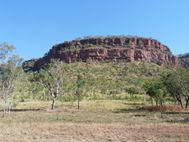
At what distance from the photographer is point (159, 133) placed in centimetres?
3466

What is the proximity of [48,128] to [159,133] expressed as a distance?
38.3 ft

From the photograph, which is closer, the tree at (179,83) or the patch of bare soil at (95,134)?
the patch of bare soil at (95,134)

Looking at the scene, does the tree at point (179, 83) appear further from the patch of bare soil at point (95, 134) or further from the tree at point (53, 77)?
the patch of bare soil at point (95, 134)

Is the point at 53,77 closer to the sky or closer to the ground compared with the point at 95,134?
closer to the sky

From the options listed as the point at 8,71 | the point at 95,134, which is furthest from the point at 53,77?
the point at 95,134

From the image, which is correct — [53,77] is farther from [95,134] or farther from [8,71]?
[95,134]

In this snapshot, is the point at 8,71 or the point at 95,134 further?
the point at 8,71

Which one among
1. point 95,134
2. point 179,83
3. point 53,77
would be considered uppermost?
point 53,77

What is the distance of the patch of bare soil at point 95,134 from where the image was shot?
1251 inches

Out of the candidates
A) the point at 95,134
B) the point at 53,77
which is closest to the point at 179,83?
the point at 53,77

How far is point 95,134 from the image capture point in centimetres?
3488

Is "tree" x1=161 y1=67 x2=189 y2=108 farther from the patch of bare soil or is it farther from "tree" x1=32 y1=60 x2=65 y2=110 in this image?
the patch of bare soil

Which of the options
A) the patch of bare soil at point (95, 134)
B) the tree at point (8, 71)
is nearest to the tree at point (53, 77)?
the tree at point (8, 71)

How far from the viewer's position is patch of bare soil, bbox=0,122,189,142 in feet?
104
